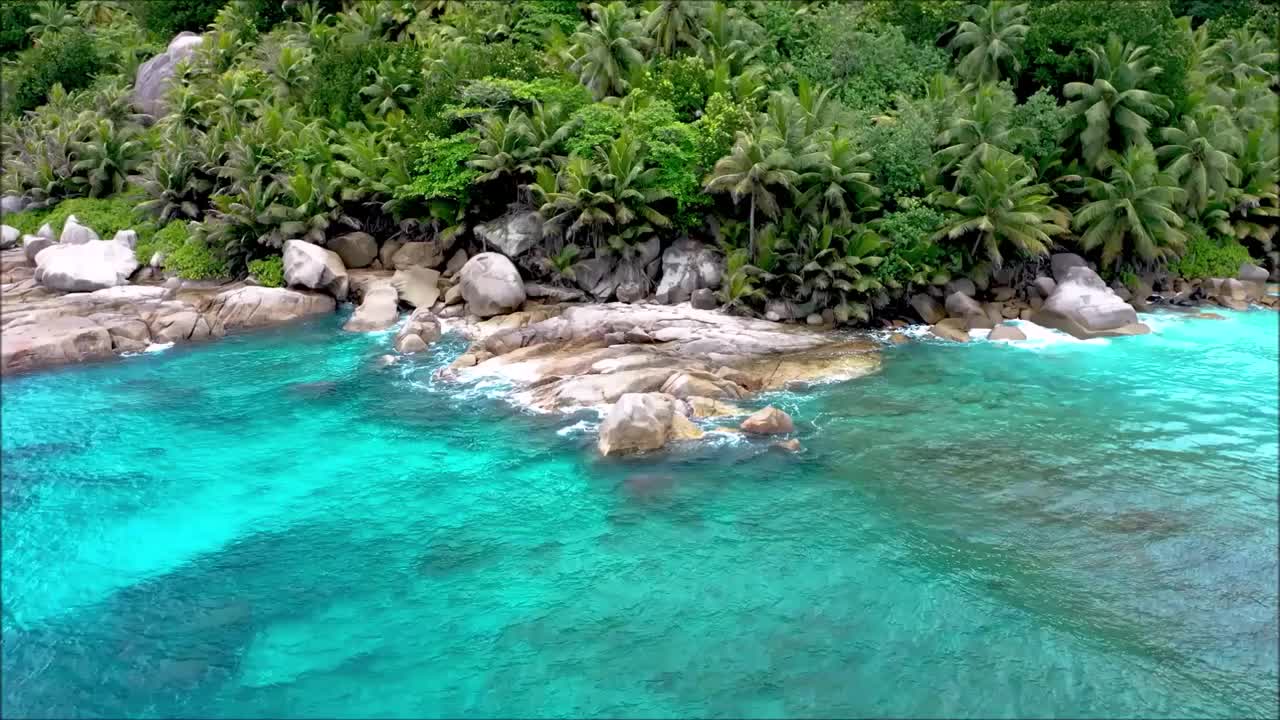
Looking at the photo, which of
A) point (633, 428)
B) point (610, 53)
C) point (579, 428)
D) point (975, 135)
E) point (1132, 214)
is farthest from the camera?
point (610, 53)

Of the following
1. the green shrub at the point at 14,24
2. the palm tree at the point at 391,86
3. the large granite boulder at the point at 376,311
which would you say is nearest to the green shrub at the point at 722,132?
the large granite boulder at the point at 376,311

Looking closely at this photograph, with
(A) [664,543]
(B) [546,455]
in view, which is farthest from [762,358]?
(A) [664,543]

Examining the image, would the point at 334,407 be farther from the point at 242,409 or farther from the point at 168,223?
the point at 168,223

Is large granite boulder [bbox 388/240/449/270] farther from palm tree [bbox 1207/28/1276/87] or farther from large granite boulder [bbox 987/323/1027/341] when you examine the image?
palm tree [bbox 1207/28/1276/87]

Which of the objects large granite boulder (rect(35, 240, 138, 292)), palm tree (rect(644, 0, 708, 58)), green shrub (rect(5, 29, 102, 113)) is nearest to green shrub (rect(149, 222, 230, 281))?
large granite boulder (rect(35, 240, 138, 292))

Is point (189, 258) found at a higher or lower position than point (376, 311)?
higher

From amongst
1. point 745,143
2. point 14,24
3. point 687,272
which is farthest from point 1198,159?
point 14,24

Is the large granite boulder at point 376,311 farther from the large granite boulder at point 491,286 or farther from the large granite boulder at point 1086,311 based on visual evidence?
the large granite boulder at point 1086,311

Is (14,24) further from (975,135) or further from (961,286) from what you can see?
(961,286)
